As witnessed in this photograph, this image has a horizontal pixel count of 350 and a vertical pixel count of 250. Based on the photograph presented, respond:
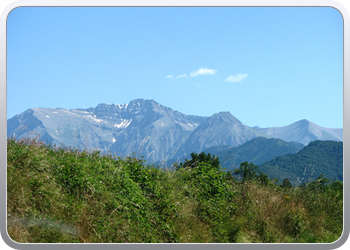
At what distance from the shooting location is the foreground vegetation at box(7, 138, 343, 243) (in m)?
4.66

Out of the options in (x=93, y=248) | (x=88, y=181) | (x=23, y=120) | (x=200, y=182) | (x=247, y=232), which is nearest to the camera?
(x=93, y=248)

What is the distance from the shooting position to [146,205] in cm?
555

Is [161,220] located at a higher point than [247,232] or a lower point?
higher

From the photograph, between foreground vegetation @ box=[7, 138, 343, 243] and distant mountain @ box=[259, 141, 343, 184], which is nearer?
foreground vegetation @ box=[7, 138, 343, 243]

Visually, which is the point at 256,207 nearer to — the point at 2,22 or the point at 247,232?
the point at 247,232

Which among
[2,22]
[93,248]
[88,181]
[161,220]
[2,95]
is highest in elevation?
[2,22]

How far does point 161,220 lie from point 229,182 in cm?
285

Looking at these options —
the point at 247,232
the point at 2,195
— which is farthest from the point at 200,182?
the point at 2,195

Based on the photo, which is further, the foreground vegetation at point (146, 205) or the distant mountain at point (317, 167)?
the distant mountain at point (317, 167)

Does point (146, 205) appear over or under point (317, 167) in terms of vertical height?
over

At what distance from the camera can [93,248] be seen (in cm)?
412

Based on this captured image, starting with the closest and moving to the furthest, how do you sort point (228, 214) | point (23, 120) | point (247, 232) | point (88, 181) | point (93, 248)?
1. point (93, 248)
2. point (88, 181)
3. point (247, 232)
4. point (228, 214)
5. point (23, 120)

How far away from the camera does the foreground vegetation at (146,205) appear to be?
15.3 ft

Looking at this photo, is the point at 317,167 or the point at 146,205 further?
the point at 317,167
